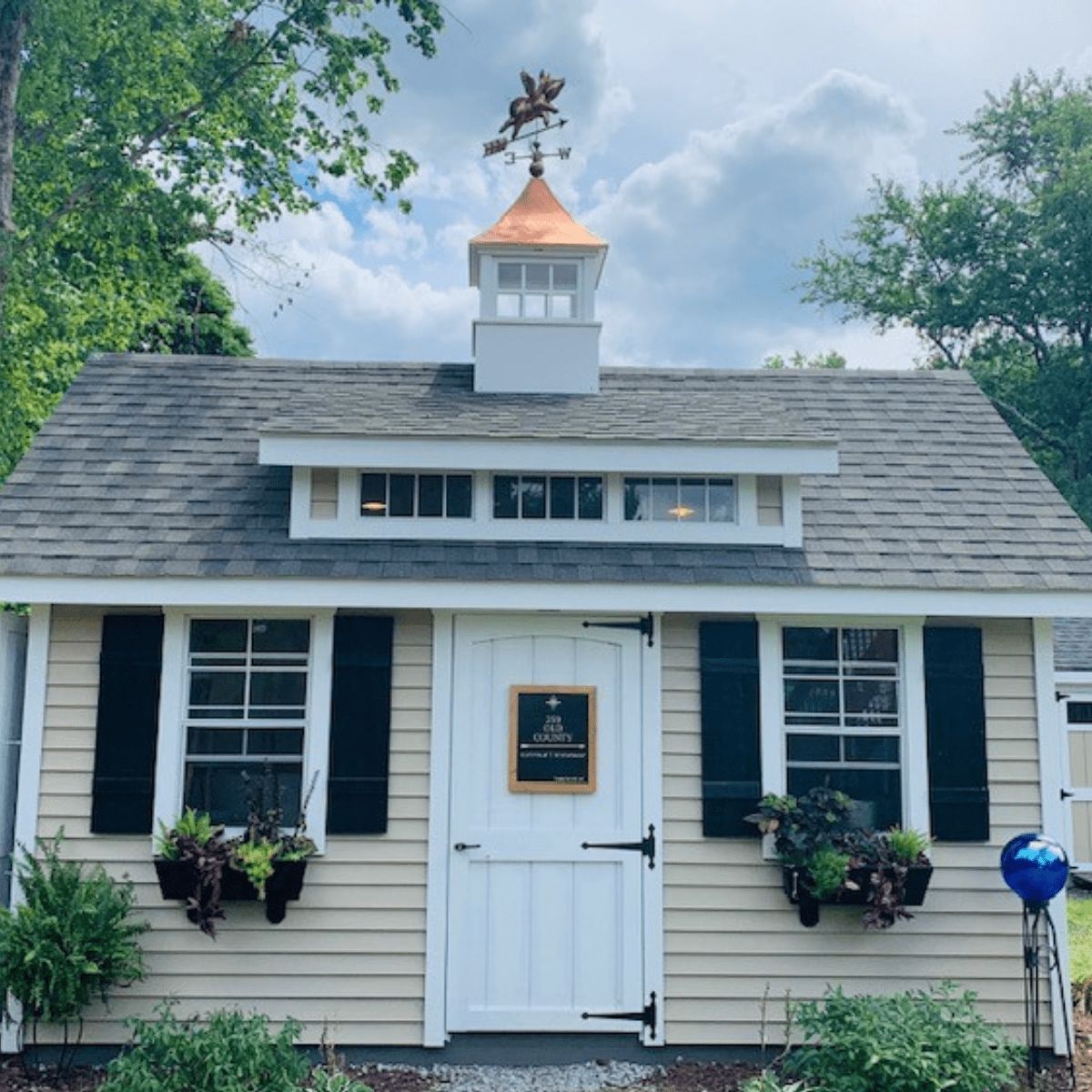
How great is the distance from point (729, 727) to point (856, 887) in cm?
100

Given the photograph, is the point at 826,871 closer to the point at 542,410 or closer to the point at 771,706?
the point at 771,706

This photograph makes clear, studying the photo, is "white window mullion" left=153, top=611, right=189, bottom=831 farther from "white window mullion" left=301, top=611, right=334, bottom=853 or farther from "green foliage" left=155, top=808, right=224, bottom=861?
"white window mullion" left=301, top=611, right=334, bottom=853

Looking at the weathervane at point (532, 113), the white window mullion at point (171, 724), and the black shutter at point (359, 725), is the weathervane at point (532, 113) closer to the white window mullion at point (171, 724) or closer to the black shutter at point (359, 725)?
the black shutter at point (359, 725)

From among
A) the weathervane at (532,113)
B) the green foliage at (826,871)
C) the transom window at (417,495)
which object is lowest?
the green foliage at (826,871)

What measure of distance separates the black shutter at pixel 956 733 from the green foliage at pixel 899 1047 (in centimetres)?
88

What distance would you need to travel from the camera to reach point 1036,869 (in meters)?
5.11

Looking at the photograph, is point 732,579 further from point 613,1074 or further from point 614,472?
point 613,1074

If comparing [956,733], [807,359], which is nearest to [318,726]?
[956,733]

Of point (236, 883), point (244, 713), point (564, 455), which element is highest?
point (564, 455)

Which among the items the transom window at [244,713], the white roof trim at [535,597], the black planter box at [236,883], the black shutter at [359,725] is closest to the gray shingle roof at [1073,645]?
the white roof trim at [535,597]

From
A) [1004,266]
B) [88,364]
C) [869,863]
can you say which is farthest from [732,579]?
[1004,266]

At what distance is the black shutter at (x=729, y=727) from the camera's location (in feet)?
18.4

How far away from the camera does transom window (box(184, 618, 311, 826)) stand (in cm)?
566

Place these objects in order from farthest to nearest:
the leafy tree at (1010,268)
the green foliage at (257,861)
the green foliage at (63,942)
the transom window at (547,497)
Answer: the leafy tree at (1010,268) < the transom window at (547,497) < the green foliage at (257,861) < the green foliage at (63,942)
